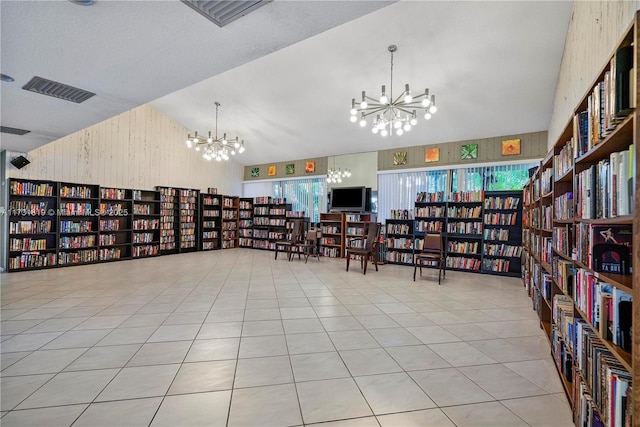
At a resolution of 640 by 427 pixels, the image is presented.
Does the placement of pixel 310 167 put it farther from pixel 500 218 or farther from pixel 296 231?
pixel 500 218

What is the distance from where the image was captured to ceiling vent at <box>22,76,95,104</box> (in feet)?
10.8

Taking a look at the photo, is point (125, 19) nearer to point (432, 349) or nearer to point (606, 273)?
point (606, 273)

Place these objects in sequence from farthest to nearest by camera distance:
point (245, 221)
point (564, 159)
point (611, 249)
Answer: point (245, 221), point (564, 159), point (611, 249)

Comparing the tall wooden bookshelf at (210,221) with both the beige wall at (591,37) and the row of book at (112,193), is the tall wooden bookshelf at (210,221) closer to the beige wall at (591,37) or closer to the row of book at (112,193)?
the row of book at (112,193)

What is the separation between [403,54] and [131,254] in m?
8.45

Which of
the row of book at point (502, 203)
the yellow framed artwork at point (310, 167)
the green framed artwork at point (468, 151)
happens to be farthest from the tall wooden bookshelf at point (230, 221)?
the row of book at point (502, 203)

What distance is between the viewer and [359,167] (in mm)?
9109

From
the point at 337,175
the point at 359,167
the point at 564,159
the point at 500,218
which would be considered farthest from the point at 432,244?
the point at 564,159

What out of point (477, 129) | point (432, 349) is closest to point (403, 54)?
point (477, 129)

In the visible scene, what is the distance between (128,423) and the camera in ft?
5.71

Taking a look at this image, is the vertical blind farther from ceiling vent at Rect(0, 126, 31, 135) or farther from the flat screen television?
ceiling vent at Rect(0, 126, 31, 135)

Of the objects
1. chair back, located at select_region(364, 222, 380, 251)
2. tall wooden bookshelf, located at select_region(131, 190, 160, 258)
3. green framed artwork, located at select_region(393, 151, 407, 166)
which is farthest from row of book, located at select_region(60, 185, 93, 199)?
green framed artwork, located at select_region(393, 151, 407, 166)

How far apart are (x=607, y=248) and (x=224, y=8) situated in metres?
2.70

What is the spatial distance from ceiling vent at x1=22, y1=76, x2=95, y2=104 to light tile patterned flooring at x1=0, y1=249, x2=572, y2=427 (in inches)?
106
